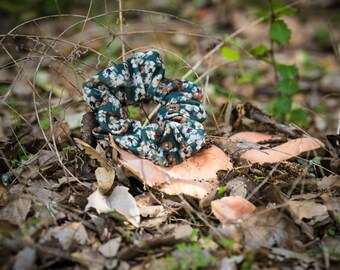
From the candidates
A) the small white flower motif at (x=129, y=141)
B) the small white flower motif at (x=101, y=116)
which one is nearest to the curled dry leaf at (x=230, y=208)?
the small white flower motif at (x=129, y=141)

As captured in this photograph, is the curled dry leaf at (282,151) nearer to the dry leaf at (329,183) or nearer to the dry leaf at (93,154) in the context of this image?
the dry leaf at (329,183)

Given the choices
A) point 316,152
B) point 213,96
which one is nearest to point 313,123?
point 213,96

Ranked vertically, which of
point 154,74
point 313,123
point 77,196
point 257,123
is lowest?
point 313,123

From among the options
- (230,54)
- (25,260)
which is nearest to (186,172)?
(25,260)

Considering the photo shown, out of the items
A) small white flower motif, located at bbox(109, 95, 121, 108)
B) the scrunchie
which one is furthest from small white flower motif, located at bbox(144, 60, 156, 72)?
small white flower motif, located at bbox(109, 95, 121, 108)

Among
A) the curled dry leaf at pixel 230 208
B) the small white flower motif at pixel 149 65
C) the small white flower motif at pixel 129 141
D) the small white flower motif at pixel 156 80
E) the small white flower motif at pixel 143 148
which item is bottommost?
the curled dry leaf at pixel 230 208

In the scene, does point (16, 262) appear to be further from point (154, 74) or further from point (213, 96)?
point (213, 96)

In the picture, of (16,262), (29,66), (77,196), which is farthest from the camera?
(29,66)
